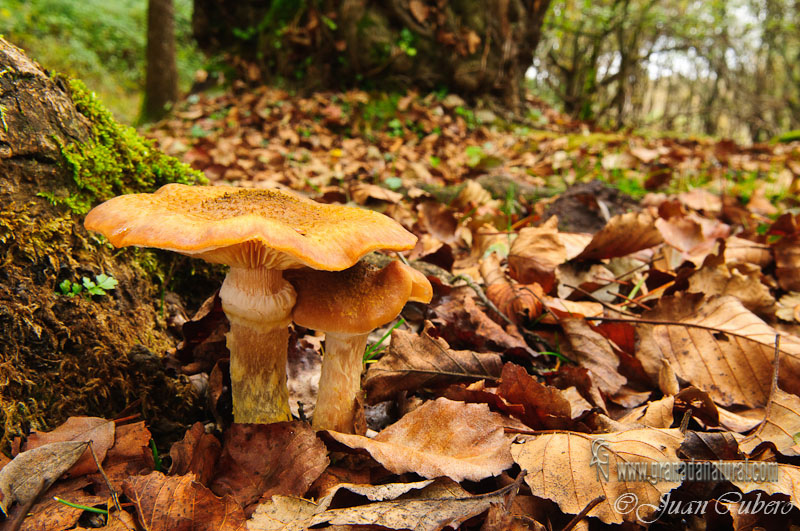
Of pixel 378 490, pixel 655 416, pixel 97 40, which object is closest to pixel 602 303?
pixel 655 416

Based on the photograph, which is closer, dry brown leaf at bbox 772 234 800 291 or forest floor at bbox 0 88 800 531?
forest floor at bbox 0 88 800 531

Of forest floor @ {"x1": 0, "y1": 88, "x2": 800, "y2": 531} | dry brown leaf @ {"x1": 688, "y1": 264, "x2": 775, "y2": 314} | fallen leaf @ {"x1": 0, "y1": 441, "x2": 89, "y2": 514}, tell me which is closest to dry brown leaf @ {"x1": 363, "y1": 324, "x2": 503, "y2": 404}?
forest floor @ {"x1": 0, "y1": 88, "x2": 800, "y2": 531}

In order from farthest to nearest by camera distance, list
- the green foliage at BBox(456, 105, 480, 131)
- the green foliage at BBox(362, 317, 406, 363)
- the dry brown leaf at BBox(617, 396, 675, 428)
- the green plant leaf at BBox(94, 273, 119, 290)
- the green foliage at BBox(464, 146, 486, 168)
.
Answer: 1. the green foliage at BBox(456, 105, 480, 131)
2. the green foliage at BBox(464, 146, 486, 168)
3. the green foliage at BBox(362, 317, 406, 363)
4. the green plant leaf at BBox(94, 273, 119, 290)
5. the dry brown leaf at BBox(617, 396, 675, 428)

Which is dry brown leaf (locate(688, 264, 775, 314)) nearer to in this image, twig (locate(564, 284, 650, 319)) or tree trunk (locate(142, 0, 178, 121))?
twig (locate(564, 284, 650, 319))

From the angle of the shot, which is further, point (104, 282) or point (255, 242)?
point (104, 282)

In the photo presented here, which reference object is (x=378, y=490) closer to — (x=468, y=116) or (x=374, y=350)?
(x=374, y=350)
